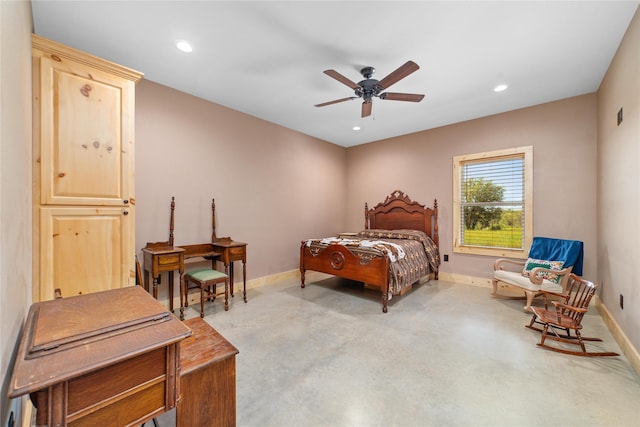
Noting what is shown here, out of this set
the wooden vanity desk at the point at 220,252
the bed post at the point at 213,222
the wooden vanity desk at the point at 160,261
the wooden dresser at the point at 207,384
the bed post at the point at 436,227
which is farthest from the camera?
the bed post at the point at 436,227

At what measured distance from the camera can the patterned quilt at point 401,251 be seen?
338 cm

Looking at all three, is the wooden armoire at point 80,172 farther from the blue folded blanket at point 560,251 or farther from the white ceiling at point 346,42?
the blue folded blanket at point 560,251

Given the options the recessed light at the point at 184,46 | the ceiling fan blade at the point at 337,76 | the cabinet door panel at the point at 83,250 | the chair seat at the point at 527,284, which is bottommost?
the chair seat at the point at 527,284

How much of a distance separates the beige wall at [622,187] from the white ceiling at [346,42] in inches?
9.2

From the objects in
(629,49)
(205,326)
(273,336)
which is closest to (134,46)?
(205,326)

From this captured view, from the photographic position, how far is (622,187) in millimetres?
2445

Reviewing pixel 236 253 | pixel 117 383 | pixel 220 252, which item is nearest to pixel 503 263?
pixel 236 253

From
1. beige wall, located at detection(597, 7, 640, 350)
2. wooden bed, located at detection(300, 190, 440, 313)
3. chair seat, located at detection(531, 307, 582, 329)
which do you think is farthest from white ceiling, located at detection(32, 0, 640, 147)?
chair seat, located at detection(531, 307, 582, 329)

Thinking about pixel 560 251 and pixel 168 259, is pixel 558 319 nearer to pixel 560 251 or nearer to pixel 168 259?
pixel 560 251

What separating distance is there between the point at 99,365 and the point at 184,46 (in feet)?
8.84

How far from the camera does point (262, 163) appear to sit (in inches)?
173

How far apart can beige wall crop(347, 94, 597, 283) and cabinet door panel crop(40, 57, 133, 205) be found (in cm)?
436

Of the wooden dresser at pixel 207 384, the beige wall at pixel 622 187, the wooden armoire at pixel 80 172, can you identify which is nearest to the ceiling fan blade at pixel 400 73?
the beige wall at pixel 622 187

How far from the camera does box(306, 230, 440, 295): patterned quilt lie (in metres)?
3.38
